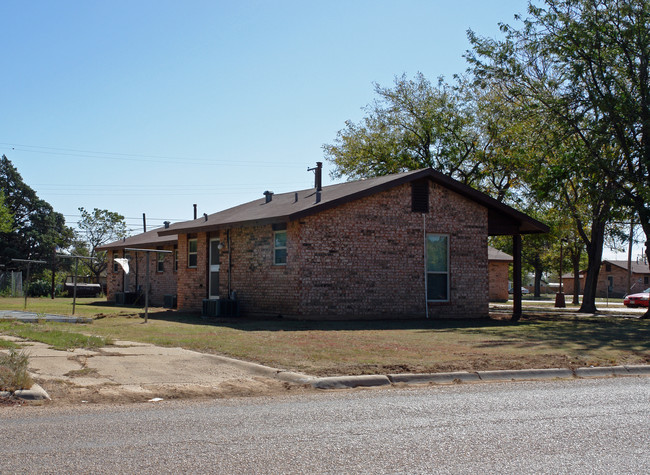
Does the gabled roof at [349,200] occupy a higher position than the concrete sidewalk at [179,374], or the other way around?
the gabled roof at [349,200]

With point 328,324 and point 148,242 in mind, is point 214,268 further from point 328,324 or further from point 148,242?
point 148,242

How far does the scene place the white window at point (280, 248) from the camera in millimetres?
20391

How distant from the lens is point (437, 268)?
21781 mm

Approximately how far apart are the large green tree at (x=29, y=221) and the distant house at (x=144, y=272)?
3165 centimetres

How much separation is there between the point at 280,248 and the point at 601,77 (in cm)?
1336

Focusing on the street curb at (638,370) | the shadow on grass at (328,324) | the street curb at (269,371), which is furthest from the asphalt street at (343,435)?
the shadow on grass at (328,324)

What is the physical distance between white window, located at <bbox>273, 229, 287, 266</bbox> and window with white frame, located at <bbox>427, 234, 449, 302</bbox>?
4689 mm

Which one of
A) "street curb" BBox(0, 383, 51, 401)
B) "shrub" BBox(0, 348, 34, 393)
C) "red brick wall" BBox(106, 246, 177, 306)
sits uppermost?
"red brick wall" BBox(106, 246, 177, 306)

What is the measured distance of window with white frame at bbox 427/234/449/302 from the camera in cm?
2166

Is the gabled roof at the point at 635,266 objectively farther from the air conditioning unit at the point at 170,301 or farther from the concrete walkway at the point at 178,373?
the concrete walkway at the point at 178,373

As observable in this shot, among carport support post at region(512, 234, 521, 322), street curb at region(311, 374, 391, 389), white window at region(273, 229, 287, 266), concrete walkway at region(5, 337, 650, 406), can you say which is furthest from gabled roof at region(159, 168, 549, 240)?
street curb at region(311, 374, 391, 389)

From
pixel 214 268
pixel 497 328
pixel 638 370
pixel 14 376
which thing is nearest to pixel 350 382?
pixel 14 376

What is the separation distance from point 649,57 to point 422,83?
17067 millimetres

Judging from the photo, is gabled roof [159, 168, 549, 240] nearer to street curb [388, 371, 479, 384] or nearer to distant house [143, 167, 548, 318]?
distant house [143, 167, 548, 318]
